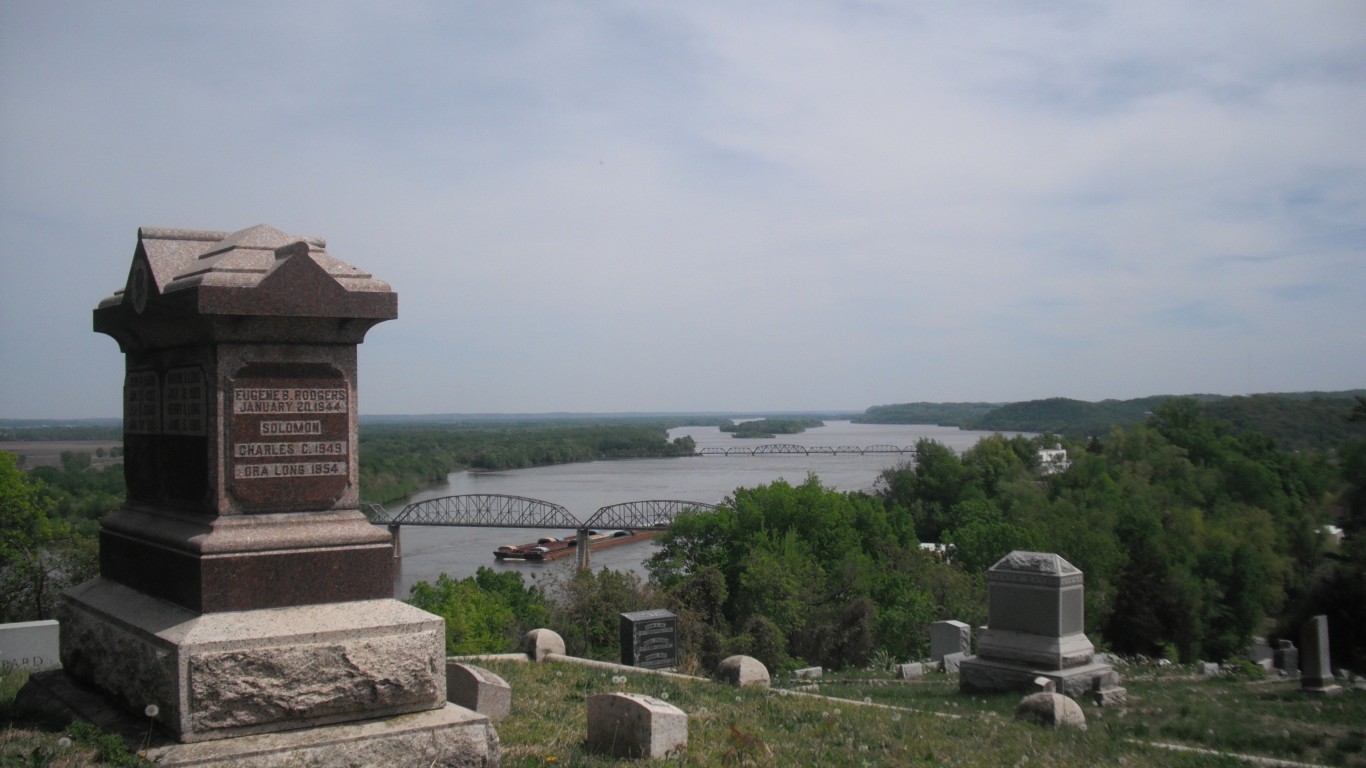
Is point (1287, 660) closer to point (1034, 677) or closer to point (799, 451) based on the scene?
point (1034, 677)

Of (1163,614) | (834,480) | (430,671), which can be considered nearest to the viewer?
(430,671)

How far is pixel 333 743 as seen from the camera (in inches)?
209

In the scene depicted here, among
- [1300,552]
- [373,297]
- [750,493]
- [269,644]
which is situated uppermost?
[373,297]

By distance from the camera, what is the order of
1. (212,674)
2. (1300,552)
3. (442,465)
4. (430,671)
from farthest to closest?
(442,465) → (1300,552) → (430,671) → (212,674)

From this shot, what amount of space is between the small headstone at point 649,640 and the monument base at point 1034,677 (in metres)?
3.58

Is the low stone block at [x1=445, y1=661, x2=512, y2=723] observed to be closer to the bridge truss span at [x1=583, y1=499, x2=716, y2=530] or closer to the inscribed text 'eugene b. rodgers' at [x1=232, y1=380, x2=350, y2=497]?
the inscribed text 'eugene b. rodgers' at [x1=232, y1=380, x2=350, y2=497]

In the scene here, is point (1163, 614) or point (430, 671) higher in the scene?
point (430, 671)

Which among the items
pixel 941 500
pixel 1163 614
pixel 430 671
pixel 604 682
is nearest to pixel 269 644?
pixel 430 671

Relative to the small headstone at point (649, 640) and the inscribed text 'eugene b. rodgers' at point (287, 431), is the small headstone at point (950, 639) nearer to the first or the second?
the small headstone at point (649, 640)

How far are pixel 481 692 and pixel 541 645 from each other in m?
4.86

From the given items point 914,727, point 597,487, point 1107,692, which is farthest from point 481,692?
point 597,487

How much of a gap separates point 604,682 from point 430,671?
3789mm

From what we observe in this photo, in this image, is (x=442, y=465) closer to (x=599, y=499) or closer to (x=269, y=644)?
(x=599, y=499)

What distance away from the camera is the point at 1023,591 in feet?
39.4
